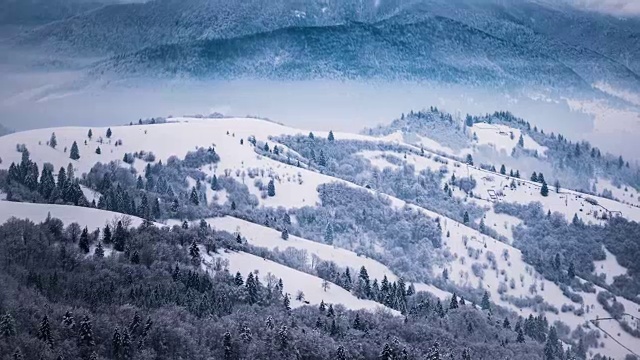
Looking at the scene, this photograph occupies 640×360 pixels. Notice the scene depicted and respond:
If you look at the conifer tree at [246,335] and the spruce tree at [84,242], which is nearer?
the conifer tree at [246,335]

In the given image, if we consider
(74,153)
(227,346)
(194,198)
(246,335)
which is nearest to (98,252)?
(227,346)

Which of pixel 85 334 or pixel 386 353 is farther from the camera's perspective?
pixel 386 353

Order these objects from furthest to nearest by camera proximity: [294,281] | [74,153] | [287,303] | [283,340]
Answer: [74,153] → [294,281] → [287,303] → [283,340]

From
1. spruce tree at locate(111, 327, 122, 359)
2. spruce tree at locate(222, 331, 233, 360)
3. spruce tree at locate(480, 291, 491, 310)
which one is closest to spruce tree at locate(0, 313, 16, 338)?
spruce tree at locate(111, 327, 122, 359)

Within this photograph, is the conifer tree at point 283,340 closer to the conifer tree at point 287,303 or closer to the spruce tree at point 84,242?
the conifer tree at point 287,303

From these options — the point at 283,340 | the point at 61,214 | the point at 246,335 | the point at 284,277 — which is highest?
the point at 61,214

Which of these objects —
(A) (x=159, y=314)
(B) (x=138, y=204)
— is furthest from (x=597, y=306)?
(A) (x=159, y=314)

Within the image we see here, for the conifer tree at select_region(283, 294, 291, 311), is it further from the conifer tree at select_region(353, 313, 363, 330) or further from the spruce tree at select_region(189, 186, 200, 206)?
the spruce tree at select_region(189, 186, 200, 206)

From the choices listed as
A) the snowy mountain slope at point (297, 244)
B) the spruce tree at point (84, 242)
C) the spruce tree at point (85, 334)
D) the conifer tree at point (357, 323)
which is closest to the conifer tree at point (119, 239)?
the spruce tree at point (84, 242)

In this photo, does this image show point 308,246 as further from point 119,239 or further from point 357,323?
point 119,239
